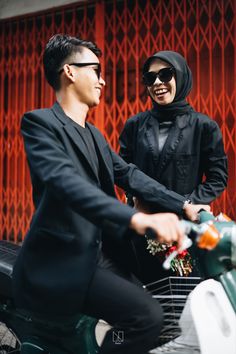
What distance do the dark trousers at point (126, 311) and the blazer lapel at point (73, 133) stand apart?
1.40ft

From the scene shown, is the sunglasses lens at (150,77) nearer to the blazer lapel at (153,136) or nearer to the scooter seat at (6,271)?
the blazer lapel at (153,136)

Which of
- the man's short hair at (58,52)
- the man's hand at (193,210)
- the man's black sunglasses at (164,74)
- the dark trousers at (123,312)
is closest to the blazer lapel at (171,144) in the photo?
the man's black sunglasses at (164,74)

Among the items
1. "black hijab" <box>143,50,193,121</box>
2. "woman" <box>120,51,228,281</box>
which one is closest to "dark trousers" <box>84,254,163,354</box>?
"woman" <box>120,51,228,281</box>

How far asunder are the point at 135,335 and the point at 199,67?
4.03 meters

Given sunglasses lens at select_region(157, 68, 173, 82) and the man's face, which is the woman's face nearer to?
sunglasses lens at select_region(157, 68, 173, 82)

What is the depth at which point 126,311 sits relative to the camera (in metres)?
1.75

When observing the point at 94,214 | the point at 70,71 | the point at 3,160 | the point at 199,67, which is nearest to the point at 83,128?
the point at 70,71

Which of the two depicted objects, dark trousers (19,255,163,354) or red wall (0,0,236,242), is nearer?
dark trousers (19,255,163,354)

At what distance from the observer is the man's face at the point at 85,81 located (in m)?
2.01

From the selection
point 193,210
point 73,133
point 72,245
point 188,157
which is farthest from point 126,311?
point 188,157

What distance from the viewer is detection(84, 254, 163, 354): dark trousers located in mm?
1749

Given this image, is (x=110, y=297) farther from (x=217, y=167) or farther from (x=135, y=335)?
(x=217, y=167)

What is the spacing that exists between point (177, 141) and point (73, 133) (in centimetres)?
99

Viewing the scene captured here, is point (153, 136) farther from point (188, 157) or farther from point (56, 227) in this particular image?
point (56, 227)
